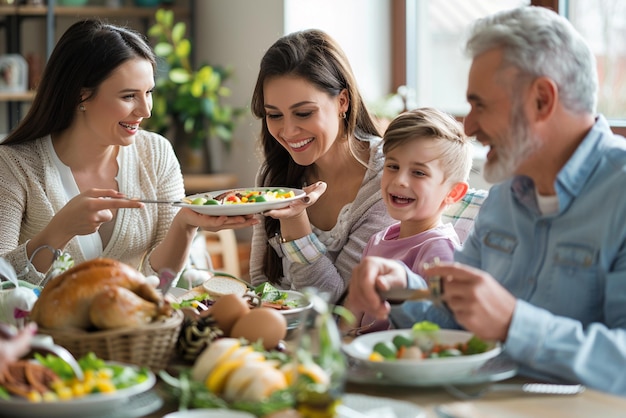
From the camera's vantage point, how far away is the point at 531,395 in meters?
1.35

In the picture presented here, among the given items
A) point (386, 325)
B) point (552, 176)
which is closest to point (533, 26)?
point (552, 176)

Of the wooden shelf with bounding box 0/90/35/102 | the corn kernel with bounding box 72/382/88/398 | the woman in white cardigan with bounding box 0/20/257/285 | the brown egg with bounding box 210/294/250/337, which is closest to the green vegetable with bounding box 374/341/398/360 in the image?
the brown egg with bounding box 210/294/250/337

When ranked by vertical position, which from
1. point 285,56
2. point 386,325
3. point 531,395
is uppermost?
point 285,56

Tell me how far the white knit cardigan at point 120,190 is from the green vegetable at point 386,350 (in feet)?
4.67

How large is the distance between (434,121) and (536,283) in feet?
2.27

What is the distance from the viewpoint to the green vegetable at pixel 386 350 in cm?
145

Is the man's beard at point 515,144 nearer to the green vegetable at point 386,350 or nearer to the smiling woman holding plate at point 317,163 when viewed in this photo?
the green vegetable at point 386,350

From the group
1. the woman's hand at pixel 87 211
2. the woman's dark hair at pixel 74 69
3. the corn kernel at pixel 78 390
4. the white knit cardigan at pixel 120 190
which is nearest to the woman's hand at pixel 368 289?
the corn kernel at pixel 78 390

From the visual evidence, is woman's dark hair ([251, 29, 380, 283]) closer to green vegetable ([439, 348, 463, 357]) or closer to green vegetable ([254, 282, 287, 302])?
green vegetable ([254, 282, 287, 302])

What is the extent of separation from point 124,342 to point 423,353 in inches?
19.3

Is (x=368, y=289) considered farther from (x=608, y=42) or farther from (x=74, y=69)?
(x=608, y=42)

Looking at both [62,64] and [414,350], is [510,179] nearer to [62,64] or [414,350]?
[414,350]

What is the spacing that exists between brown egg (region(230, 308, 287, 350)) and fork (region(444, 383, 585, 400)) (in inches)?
12.4

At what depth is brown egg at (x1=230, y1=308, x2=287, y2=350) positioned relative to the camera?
153cm
